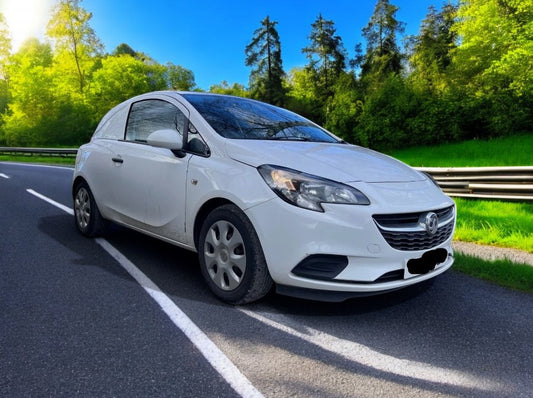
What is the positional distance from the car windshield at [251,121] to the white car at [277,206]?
0.02 m

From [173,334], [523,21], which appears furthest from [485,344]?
[523,21]

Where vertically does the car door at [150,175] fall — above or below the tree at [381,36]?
below

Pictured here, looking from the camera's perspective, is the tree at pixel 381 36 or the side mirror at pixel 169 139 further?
the tree at pixel 381 36

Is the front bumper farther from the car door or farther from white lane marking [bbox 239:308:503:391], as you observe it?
the car door

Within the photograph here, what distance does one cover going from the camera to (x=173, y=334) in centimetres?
268

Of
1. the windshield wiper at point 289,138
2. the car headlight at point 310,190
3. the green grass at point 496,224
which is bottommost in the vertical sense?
the green grass at point 496,224

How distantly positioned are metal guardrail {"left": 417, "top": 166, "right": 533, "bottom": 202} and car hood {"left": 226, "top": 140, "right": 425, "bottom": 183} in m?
4.85

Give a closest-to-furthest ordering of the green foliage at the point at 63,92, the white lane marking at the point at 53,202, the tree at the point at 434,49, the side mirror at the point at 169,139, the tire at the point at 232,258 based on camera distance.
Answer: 1. the tire at the point at 232,258
2. the side mirror at the point at 169,139
3. the white lane marking at the point at 53,202
4. the tree at the point at 434,49
5. the green foliage at the point at 63,92

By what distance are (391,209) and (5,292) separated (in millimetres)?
3183

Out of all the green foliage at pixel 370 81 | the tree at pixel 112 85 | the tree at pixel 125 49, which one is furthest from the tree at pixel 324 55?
the tree at pixel 125 49

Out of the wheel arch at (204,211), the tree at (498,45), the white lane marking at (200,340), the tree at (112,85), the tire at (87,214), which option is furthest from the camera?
the tree at (112,85)

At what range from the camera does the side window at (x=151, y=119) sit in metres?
3.80

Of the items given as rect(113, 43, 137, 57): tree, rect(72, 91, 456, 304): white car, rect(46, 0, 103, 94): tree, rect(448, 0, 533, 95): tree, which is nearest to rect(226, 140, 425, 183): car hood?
rect(72, 91, 456, 304): white car

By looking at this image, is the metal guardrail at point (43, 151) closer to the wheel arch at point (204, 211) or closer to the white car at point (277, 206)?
the white car at point (277, 206)
